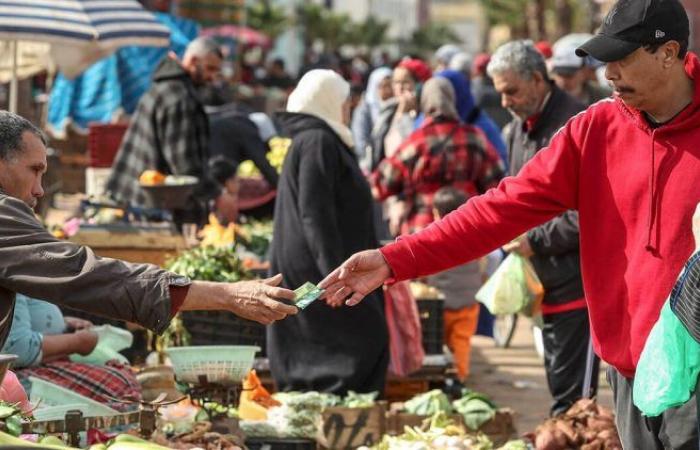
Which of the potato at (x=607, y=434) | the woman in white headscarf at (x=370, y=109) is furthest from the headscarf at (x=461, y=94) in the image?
the potato at (x=607, y=434)

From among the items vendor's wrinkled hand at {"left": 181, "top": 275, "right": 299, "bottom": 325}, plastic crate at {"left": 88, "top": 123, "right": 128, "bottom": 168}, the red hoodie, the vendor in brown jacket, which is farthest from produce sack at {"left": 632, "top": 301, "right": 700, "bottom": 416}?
plastic crate at {"left": 88, "top": 123, "right": 128, "bottom": 168}

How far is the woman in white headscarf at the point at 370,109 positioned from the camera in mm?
15641

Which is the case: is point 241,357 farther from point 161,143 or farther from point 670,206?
point 161,143

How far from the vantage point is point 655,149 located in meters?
4.76

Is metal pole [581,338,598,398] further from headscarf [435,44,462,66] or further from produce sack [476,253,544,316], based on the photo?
headscarf [435,44,462,66]

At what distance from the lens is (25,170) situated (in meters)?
4.82

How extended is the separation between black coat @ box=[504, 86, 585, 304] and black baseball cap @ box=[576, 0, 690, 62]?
288 cm

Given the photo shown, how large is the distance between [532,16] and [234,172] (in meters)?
44.2

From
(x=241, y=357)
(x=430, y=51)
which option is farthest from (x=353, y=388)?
(x=430, y=51)

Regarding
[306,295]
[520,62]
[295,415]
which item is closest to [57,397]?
[295,415]

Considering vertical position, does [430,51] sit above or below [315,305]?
below

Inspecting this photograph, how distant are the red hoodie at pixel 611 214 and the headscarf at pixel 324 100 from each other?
11.4ft

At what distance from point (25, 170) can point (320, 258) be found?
141 inches

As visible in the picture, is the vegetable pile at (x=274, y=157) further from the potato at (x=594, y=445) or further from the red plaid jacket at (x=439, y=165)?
the potato at (x=594, y=445)
